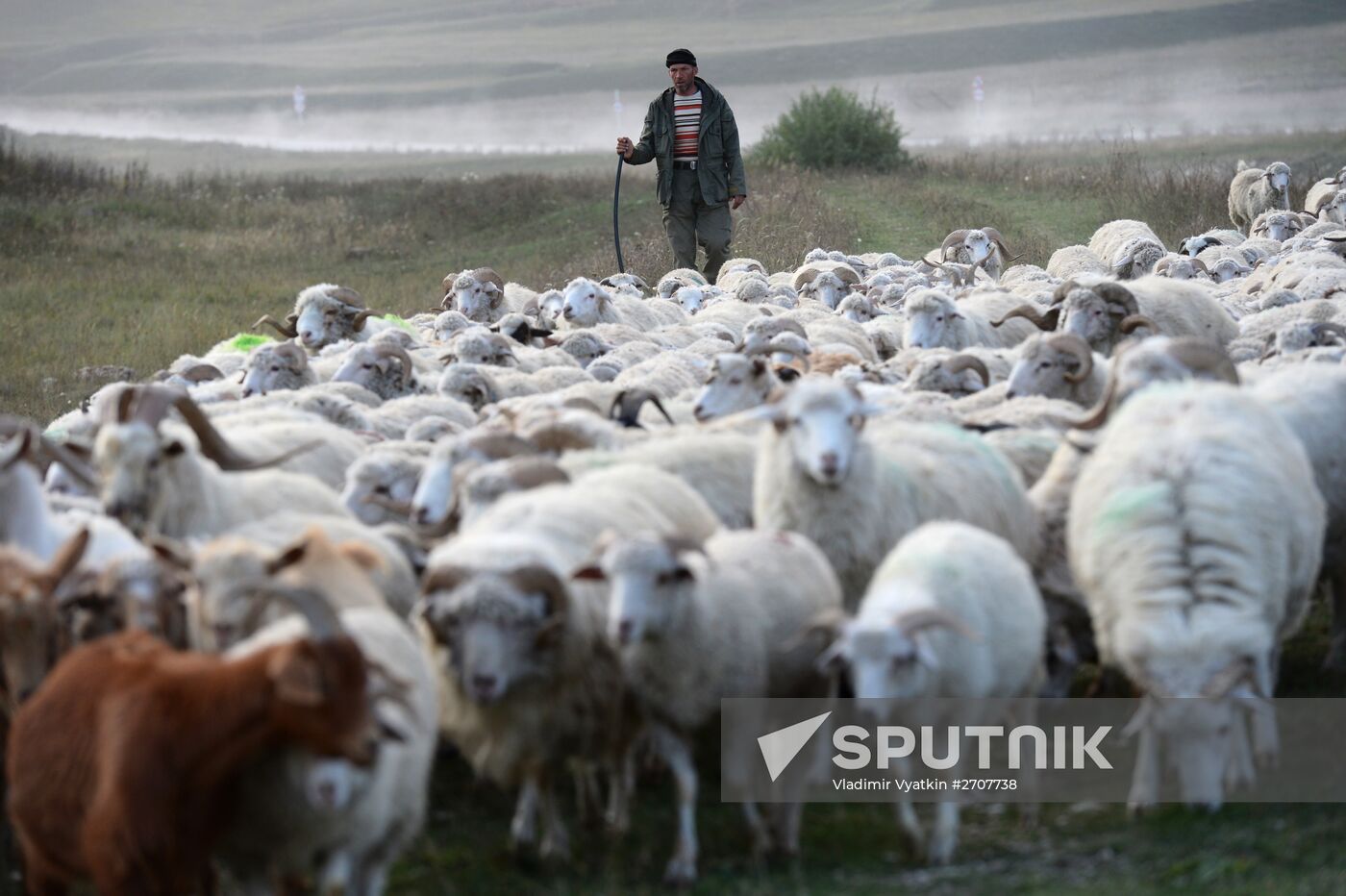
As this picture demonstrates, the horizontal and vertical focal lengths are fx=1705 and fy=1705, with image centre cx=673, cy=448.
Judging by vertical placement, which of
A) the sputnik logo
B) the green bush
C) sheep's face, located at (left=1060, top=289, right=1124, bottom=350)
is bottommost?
the sputnik logo

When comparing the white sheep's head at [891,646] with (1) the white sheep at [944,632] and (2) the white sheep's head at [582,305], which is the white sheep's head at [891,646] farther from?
(2) the white sheep's head at [582,305]

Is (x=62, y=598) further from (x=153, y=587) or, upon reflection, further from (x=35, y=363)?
(x=35, y=363)

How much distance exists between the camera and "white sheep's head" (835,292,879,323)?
521 inches

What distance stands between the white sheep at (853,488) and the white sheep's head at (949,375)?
92.4 inches

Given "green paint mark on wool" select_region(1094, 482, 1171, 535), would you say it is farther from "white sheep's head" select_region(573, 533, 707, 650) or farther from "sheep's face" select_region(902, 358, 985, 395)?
"sheep's face" select_region(902, 358, 985, 395)

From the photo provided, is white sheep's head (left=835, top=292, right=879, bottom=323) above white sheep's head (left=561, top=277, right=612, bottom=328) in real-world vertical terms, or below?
below

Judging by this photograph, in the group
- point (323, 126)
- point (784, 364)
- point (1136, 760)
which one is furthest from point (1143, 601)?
point (323, 126)

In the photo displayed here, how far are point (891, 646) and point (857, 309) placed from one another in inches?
338

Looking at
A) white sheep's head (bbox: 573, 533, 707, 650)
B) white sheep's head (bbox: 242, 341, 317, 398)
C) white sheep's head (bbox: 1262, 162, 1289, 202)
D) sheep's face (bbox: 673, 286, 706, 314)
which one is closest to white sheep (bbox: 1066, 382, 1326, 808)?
white sheep's head (bbox: 573, 533, 707, 650)

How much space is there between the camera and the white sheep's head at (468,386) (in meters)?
9.09

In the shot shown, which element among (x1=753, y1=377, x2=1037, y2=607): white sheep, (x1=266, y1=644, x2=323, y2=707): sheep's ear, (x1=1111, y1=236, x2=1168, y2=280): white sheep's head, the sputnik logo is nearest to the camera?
(x1=266, y1=644, x2=323, y2=707): sheep's ear

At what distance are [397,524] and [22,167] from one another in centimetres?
2559

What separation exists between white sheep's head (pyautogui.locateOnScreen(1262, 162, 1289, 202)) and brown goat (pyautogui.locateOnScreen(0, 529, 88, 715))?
745 inches

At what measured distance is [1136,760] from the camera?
5938mm
